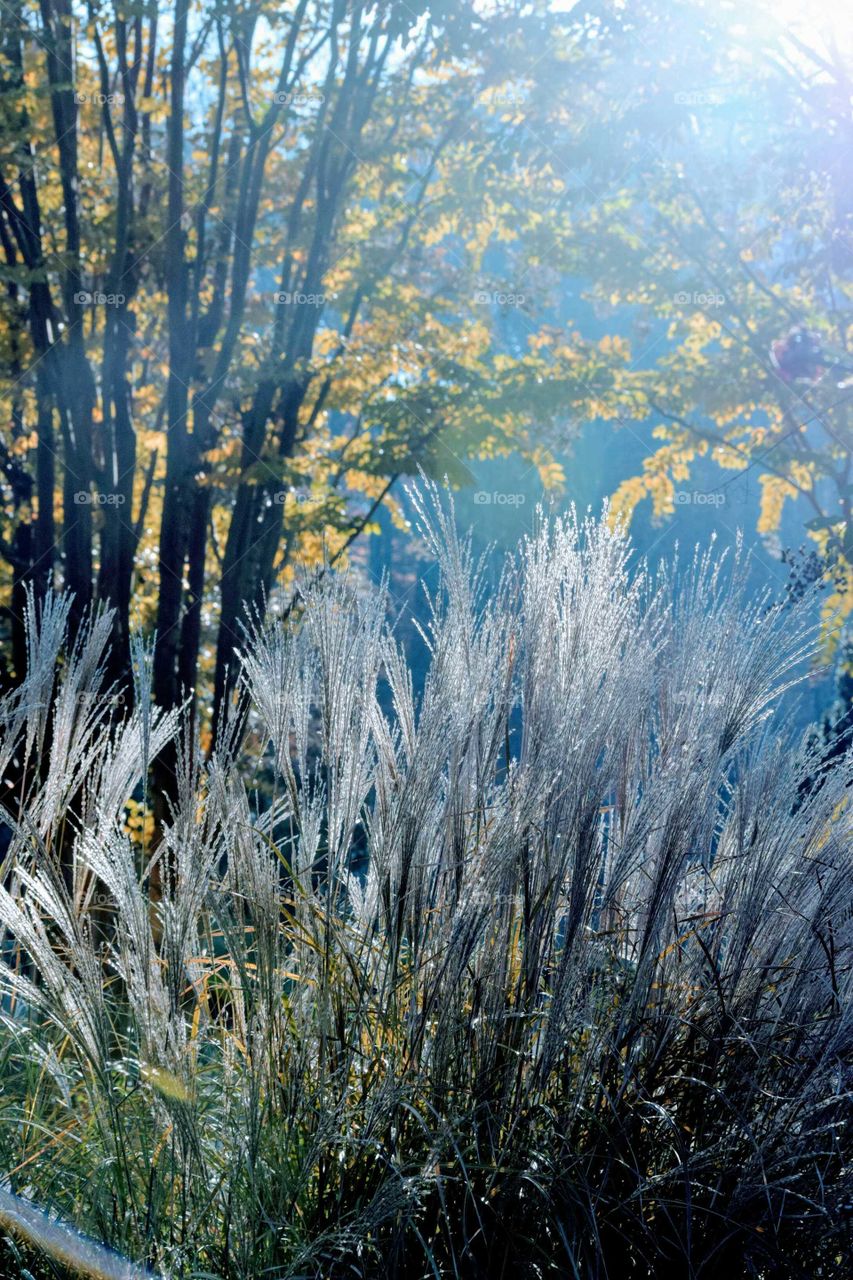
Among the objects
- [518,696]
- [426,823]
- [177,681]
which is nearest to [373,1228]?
[426,823]

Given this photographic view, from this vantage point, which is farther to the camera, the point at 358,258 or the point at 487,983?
the point at 358,258

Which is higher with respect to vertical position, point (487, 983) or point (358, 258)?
point (358, 258)

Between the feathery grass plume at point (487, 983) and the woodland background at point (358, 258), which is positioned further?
the woodland background at point (358, 258)

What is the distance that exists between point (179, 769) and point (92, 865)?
0.62 feet

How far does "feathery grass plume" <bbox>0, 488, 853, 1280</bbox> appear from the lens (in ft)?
4.77

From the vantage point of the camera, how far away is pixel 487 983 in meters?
1.60

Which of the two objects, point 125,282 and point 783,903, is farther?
point 125,282

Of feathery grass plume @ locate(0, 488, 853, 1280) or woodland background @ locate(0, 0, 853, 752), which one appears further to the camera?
woodland background @ locate(0, 0, 853, 752)

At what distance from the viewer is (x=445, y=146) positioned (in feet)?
23.8

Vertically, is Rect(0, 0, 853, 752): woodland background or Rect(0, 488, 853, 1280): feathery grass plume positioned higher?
Rect(0, 0, 853, 752): woodland background

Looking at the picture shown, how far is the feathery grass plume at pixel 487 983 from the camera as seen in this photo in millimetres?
1455

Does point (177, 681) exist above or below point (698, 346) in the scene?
below

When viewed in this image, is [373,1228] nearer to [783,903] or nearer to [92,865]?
[92,865]

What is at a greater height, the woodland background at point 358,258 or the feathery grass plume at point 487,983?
the woodland background at point 358,258
